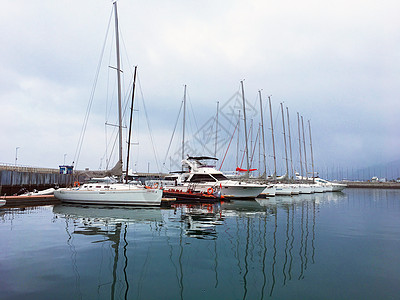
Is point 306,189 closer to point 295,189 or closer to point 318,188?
point 295,189

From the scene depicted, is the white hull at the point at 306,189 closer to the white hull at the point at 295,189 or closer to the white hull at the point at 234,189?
the white hull at the point at 295,189

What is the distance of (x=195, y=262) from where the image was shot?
8.83 metres

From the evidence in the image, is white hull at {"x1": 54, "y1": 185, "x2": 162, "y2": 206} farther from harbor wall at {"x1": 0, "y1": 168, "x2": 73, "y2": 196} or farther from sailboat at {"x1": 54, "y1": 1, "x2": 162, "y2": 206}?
harbor wall at {"x1": 0, "y1": 168, "x2": 73, "y2": 196}

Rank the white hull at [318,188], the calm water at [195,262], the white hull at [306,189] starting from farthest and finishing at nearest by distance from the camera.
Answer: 1. the white hull at [318,188]
2. the white hull at [306,189]
3. the calm water at [195,262]

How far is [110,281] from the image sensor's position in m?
7.05

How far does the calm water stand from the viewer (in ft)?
21.5

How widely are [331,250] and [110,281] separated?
8.54 meters

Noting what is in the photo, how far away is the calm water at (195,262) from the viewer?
6.56 m

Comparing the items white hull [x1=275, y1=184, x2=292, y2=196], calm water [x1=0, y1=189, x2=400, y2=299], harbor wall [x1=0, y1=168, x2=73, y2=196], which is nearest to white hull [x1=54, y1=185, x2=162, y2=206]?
calm water [x1=0, y1=189, x2=400, y2=299]

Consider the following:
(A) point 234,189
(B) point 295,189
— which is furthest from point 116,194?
(B) point 295,189

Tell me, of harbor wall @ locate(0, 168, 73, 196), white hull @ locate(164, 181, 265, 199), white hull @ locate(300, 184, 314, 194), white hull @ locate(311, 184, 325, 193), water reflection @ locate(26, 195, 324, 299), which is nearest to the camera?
water reflection @ locate(26, 195, 324, 299)

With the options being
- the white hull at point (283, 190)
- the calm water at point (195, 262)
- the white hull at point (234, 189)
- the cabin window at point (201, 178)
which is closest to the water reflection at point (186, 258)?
the calm water at point (195, 262)

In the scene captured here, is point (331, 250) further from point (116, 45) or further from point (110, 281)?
point (116, 45)

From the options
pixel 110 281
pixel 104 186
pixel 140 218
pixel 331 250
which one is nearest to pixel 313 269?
pixel 331 250
